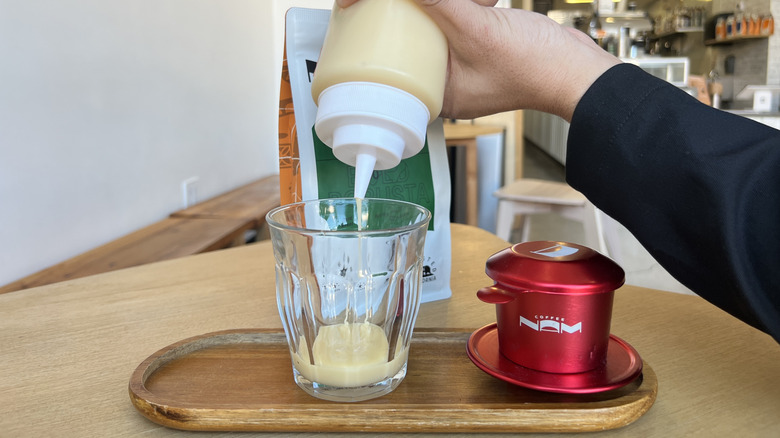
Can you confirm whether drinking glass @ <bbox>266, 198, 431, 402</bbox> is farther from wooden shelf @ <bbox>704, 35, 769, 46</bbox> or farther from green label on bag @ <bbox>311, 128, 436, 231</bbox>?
wooden shelf @ <bbox>704, 35, 769, 46</bbox>

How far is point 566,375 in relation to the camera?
1.25ft

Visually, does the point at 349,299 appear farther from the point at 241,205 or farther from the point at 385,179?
the point at 241,205

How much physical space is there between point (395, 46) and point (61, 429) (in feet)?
1.04

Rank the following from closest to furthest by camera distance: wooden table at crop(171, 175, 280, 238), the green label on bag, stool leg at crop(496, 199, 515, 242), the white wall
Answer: the green label on bag → the white wall → wooden table at crop(171, 175, 280, 238) → stool leg at crop(496, 199, 515, 242)

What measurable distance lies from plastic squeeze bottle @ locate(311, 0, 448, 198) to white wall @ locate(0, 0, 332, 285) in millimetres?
842

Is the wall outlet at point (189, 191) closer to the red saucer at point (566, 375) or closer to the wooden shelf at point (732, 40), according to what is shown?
the red saucer at point (566, 375)

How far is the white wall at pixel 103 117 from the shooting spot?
3.36 ft

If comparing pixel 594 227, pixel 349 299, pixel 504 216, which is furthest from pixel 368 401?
pixel 504 216

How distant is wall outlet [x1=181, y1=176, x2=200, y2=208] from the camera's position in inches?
65.9

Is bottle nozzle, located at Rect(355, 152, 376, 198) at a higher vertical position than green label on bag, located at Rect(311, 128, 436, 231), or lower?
higher

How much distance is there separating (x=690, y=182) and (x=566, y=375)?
0.48ft

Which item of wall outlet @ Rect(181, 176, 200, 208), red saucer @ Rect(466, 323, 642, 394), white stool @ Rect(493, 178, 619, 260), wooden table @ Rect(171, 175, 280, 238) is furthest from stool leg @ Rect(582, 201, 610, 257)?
red saucer @ Rect(466, 323, 642, 394)

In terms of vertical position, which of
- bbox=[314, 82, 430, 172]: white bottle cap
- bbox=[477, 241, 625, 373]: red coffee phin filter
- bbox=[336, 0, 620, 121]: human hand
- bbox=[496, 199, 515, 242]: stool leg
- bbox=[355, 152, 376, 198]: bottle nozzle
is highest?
bbox=[336, 0, 620, 121]: human hand

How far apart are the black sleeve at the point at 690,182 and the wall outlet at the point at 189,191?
1.45 m
